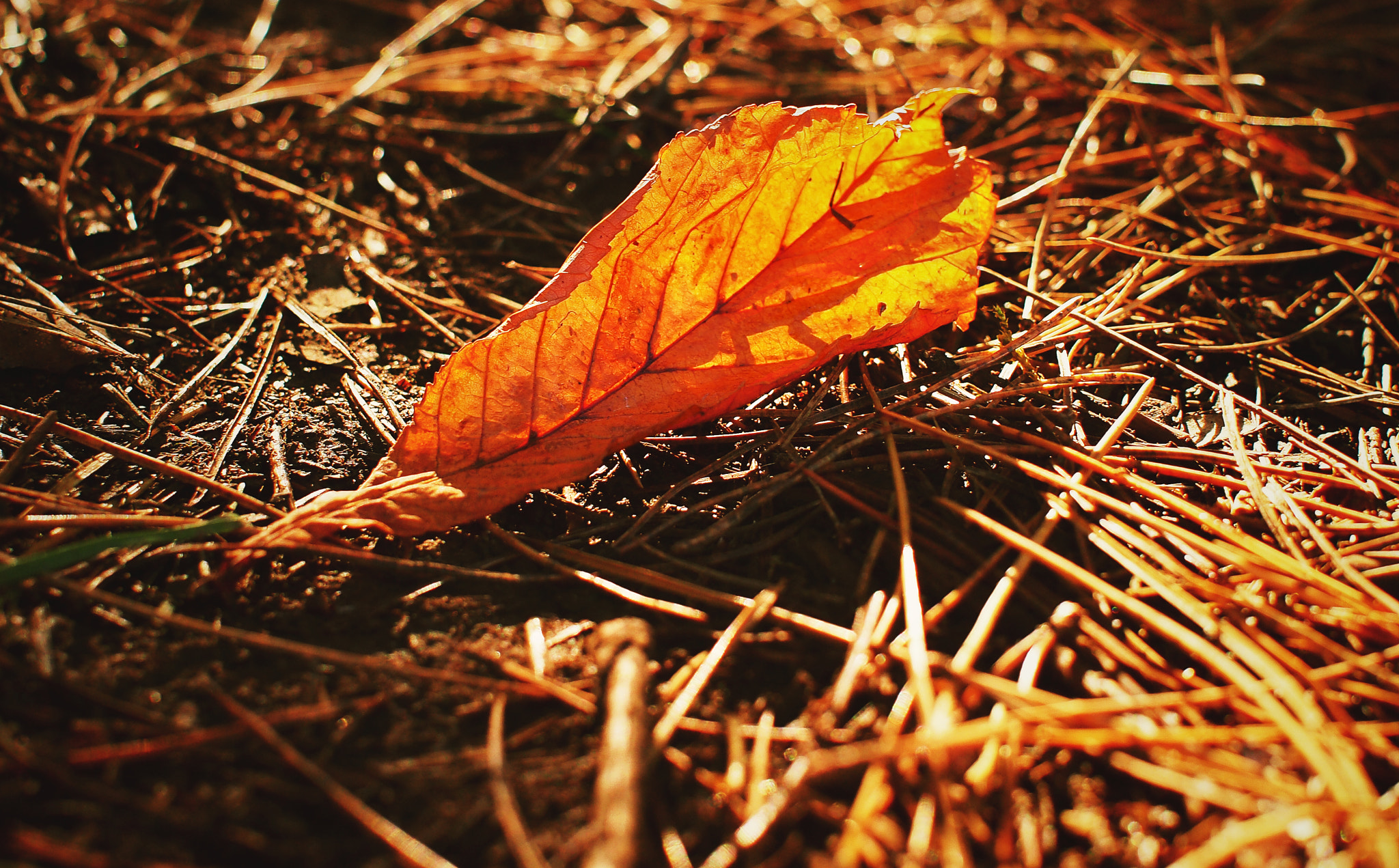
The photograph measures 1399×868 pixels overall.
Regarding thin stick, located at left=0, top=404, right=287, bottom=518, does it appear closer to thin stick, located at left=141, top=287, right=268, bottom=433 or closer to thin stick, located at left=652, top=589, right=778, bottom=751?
thin stick, located at left=141, top=287, right=268, bottom=433

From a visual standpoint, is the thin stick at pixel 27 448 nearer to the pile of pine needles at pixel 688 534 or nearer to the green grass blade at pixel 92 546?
the pile of pine needles at pixel 688 534

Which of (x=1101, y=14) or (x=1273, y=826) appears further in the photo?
(x=1101, y=14)

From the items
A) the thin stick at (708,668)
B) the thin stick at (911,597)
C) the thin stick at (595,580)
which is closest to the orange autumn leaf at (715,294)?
the thin stick at (595,580)

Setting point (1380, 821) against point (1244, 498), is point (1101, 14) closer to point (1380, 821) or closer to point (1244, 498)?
point (1244, 498)

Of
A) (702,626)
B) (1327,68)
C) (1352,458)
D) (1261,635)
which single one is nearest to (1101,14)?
(1327,68)

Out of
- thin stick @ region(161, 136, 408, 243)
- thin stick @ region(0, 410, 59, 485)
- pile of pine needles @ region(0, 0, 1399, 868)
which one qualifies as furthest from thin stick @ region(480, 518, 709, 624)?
thin stick @ region(161, 136, 408, 243)

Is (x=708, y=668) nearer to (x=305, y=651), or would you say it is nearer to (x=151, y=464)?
(x=305, y=651)
